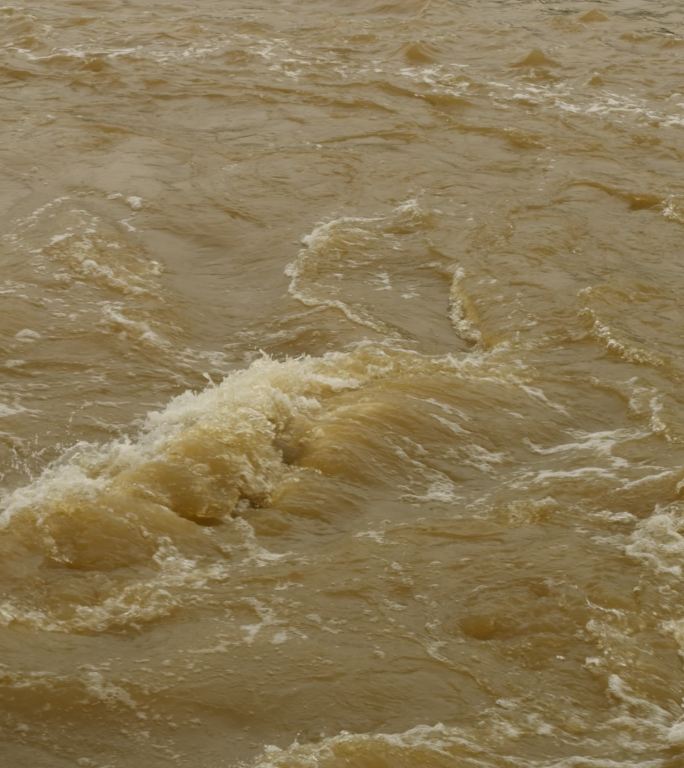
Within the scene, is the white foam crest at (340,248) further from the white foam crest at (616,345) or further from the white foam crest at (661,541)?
Answer: the white foam crest at (661,541)

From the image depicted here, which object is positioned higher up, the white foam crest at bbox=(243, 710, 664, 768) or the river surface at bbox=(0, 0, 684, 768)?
the river surface at bbox=(0, 0, 684, 768)

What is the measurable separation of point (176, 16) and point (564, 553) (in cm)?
1181

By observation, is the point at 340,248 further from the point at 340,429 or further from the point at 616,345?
the point at 340,429

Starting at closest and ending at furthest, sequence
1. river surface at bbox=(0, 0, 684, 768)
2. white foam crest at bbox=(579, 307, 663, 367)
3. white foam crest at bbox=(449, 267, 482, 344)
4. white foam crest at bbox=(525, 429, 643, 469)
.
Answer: river surface at bbox=(0, 0, 684, 768) → white foam crest at bbox=(525, 429, 643, 469) → white foam crest at bbox=(579, 307, 663, 367) → white foam crest at bbox=(449, 267, 482, 344)

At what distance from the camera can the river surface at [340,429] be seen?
4.45 metres

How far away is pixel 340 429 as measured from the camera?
6164 millimetres

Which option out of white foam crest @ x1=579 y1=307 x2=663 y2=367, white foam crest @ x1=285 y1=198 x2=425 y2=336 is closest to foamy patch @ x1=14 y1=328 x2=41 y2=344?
white foam crest @ x1=285 y1=198 x2=425 y2=336

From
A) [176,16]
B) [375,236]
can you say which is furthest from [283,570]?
[176,16]

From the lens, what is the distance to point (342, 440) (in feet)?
20.0

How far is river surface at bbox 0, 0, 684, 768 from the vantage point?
14.6 feet

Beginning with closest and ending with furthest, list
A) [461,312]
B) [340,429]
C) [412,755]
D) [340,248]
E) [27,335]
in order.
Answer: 1. [412,755]
2. [340,429]
3. [27,335]
4. [461,312]
5. [340,248]

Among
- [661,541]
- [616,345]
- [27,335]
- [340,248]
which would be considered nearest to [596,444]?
[661,541]

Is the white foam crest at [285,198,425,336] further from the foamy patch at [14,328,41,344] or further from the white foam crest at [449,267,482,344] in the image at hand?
the foamy patch at [14,328,41,344]

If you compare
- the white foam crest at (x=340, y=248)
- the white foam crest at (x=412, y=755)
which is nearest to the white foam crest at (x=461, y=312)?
the white foam crest at (x=340, y=248)
